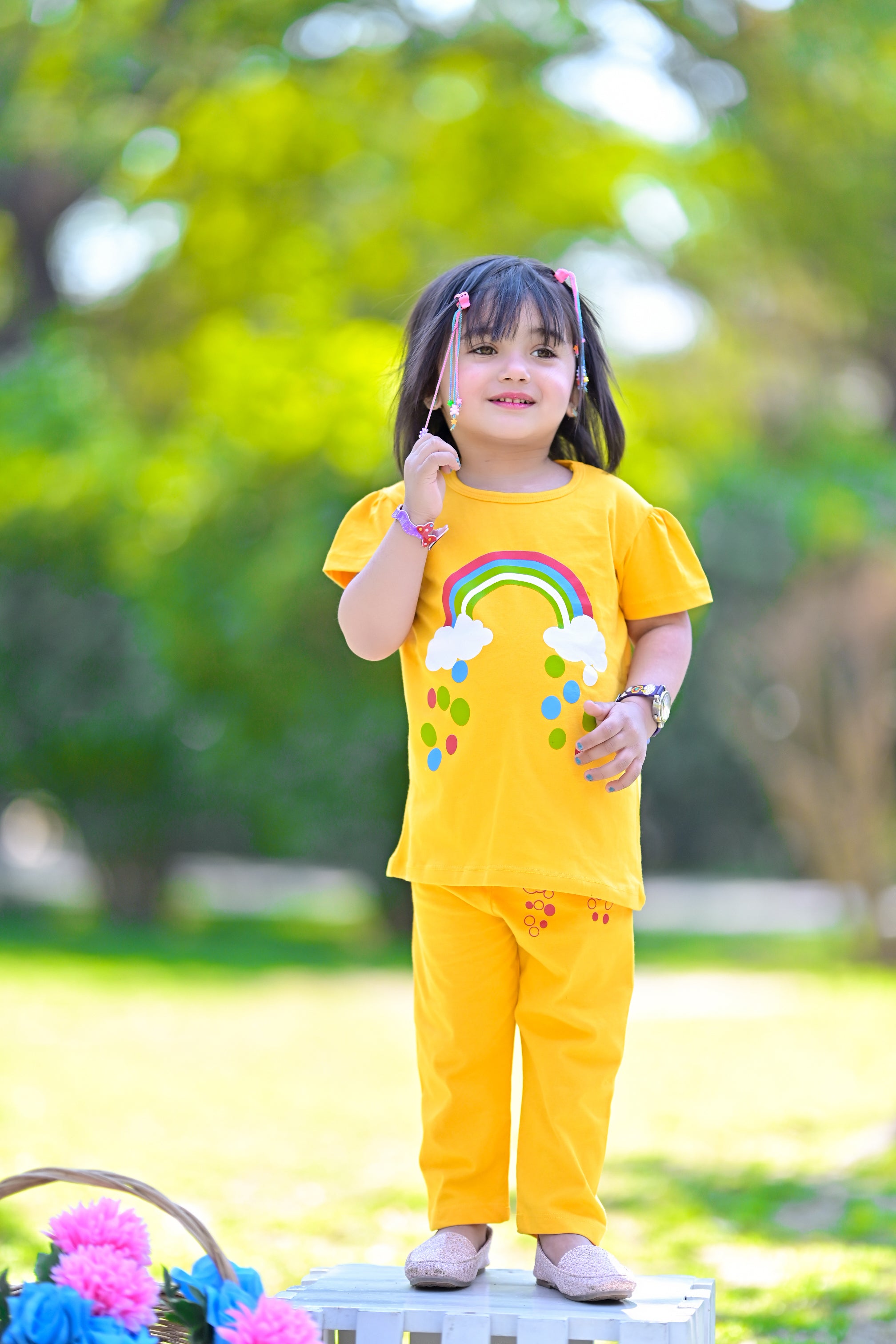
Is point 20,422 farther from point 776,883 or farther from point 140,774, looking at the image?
point 776,883

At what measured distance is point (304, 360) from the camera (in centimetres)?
774

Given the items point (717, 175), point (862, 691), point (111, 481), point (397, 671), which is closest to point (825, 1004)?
point (862, 691)

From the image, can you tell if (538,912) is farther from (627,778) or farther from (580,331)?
(580,331)

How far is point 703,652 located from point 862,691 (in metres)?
2.97

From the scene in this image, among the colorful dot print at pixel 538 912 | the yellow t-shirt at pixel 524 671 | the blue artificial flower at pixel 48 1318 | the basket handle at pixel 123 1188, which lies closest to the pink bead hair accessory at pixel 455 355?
the yellow t-shirt at pixel 524 671

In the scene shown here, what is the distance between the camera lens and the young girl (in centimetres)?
204

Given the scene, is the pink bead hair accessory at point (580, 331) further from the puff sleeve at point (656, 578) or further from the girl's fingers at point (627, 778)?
the girl's fingers at point (627, 778)

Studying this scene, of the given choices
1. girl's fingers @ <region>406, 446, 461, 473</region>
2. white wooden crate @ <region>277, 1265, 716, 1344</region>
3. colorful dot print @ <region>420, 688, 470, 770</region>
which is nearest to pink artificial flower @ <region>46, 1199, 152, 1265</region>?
white wooden crate @ <region>277, 1265, 716, 1344</region>

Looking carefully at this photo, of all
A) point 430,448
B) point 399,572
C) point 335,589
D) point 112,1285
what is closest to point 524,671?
point 399,572

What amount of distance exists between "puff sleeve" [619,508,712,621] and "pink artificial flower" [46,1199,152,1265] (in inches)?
42.6

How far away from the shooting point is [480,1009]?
6.90ft

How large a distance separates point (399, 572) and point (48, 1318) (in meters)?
1.03

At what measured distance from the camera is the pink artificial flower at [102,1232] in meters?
1.74

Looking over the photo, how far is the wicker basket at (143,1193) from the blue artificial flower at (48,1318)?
0.11 metres
